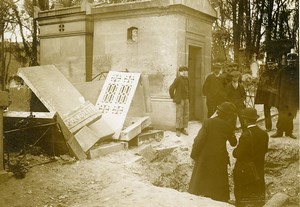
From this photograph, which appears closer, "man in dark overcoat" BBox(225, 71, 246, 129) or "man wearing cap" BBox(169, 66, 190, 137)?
"man in dark overcoat" BBox(225, 71, 246, 129)

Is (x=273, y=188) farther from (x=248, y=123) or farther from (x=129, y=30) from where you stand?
(x=129, y=30)

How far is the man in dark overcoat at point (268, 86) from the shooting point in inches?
211

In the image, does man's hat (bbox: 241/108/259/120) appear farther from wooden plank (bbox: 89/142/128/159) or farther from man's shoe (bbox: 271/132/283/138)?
wooden plank (bbox: 89/142/128/159)

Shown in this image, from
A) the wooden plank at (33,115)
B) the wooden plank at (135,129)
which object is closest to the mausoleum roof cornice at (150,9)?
the wooden plank at (135,129)

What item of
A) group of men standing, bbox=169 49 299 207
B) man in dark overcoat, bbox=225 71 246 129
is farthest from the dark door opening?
group of men standing, bbox=169 49 299 207

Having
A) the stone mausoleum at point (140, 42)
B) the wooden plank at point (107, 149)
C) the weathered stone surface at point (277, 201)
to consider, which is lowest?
the weathered stone surface at point (277, 201)

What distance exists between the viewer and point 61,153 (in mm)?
6012

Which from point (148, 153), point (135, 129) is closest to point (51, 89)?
point (135, 129)

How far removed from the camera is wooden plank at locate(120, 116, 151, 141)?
7.02 meters

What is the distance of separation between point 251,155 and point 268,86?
1.70m

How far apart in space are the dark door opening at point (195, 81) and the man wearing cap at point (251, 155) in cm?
486

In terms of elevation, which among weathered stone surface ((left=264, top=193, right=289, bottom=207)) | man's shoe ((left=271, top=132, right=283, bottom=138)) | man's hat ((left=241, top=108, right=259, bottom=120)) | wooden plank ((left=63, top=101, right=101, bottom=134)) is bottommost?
weathered stone surface ((left=264, top=193, right=289, bottom=207))

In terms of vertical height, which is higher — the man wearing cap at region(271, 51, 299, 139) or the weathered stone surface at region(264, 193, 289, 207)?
the man wearing cap at region(271, 51, 299, 139)

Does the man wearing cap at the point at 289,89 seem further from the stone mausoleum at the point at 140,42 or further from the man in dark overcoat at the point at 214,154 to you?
the stone mausoleum at the point at 140,42
